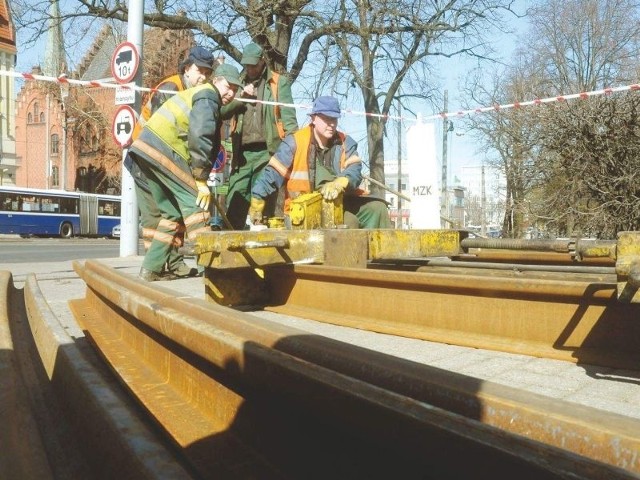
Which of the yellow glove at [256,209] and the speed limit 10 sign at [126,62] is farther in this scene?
the speed limit 10 sign at [126,62]

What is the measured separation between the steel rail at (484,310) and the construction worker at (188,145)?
1145mm

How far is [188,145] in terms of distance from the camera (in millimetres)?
5496

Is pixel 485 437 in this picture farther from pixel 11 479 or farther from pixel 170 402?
A: pixel 170 402

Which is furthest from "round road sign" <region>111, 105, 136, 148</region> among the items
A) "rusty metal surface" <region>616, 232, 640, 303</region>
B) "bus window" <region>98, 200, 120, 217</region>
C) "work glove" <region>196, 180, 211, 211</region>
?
"bus window" <region>98, 200, 120, 217</region>

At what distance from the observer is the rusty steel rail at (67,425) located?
1.72 metres

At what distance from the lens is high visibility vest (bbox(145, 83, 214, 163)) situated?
18.7 ft

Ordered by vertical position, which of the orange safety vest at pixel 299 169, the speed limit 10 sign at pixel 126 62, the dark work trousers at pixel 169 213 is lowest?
the dark work trousers at pixel 169 213

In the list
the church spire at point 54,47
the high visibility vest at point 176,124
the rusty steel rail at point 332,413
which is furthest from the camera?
the church spire at point 54,47

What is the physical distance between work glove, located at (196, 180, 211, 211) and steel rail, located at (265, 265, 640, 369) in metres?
1.02

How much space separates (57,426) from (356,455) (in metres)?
1.37

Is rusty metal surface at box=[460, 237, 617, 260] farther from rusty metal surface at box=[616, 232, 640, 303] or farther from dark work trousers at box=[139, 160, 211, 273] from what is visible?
dark work trousers at box=[139, 160, 211, 273]

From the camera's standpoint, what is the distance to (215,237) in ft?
14.2

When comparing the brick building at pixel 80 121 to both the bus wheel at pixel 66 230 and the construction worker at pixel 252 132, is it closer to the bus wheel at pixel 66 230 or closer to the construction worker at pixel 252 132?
the bus wheel at pixel 66 230

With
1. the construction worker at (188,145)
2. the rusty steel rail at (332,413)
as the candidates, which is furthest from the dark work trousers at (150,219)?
the rusty steel rail at (332,413)
